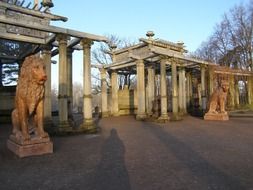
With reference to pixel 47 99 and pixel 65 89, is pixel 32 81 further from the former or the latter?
pixel 47 99

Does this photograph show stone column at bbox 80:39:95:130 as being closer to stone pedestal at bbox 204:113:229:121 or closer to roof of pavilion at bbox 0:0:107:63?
roof of pavilion at bbox 0:0:107:63

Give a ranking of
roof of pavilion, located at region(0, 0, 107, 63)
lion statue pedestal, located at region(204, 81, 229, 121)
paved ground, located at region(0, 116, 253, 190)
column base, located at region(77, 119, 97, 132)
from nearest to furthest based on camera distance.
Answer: paved ground, located at region(0, 116, 253, 190)
roof of pavilion, located at region(0, 0, 107, 63)
column base, located at region(77, 119, 97, 132)
lion statue pedestal, located at region(204, 81, 229, 121)

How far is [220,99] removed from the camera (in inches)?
693

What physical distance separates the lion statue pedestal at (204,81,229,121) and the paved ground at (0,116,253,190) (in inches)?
340

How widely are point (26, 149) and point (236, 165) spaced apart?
17.3ft

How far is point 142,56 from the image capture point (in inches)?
749

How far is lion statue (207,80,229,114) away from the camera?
17.4m

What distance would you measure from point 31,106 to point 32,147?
1.12 metres

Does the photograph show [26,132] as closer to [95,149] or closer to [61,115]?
[95,149]

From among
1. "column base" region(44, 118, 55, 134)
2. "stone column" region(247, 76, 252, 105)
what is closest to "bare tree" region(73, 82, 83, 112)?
"stone column" region(247, 76, 252, 105)

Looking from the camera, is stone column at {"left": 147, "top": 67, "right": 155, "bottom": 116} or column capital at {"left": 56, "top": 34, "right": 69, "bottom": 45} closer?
column capital at {"left": 56, "top": 34, "right": 69, "bottom": 45}

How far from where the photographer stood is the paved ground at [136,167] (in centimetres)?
491

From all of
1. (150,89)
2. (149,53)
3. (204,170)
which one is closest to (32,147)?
(204,170)

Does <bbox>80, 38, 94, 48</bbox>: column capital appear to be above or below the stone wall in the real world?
above
